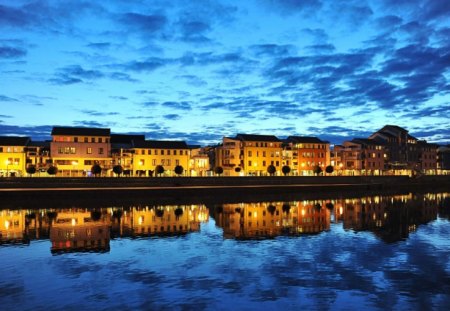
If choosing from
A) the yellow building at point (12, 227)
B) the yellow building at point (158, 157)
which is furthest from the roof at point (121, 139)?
the yellow building at point (12, 227)

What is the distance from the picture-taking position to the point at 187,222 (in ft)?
134

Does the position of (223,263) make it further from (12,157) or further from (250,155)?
(250,155)

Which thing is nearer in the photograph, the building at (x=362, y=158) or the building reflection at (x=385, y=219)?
the building reflection at (x=385, y=219)

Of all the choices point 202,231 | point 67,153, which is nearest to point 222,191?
point 67,153

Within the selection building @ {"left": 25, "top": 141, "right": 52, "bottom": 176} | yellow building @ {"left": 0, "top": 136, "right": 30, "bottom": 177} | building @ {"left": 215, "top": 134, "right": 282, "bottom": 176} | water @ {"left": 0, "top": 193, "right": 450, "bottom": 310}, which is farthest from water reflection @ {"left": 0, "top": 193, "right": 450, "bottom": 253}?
building @ {"left": 215, "top": 134, "right": 282, "bottom": 176}

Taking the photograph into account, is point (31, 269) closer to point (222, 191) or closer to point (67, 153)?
point (222, 191)

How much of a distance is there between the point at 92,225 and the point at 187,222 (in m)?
8.60

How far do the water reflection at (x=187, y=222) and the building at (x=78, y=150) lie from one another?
1421 inches

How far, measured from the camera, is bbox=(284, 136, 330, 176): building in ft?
359

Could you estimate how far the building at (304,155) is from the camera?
110 meters

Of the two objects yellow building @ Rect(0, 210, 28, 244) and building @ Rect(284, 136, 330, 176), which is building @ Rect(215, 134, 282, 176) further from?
yellow building @ Rect(0, 210, 28, 244)

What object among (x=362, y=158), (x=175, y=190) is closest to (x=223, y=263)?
(x=175, y=190)

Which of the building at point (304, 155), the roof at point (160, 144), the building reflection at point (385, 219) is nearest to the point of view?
the building reflection at point (385, 219)

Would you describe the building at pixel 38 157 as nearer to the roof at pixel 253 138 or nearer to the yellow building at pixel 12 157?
the yellow building at pixel 12 157
